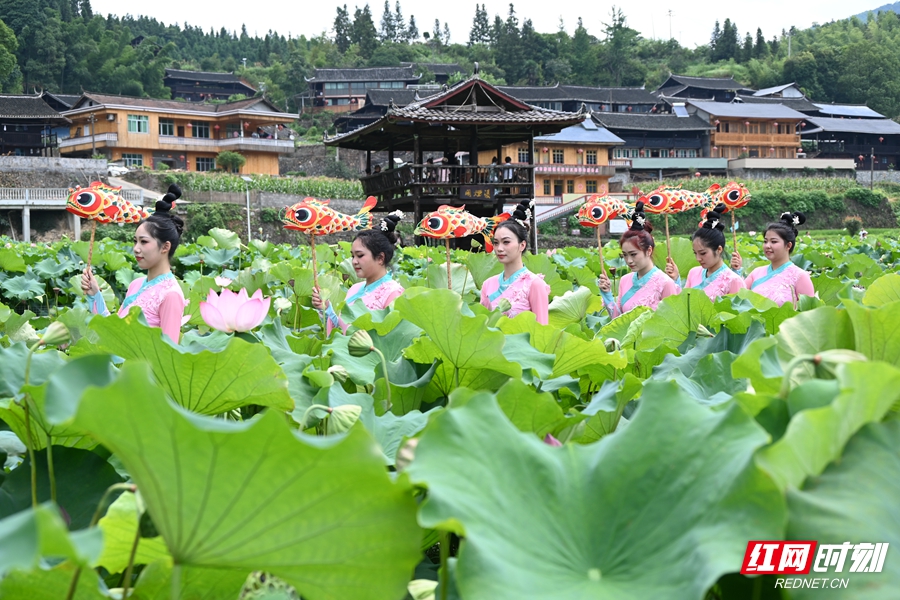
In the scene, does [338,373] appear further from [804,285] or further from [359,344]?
[804,285]

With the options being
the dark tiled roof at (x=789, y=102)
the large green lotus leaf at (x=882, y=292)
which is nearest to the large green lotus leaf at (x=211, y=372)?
the large green lotus leaf at (x=882, y=292)

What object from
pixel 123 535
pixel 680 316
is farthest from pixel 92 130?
pixel 123 535

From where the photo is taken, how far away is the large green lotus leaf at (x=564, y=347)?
1349 mm

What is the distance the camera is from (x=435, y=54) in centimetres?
6638

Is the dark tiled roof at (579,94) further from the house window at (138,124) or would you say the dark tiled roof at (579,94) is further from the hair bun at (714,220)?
the hair bun at (714,220)

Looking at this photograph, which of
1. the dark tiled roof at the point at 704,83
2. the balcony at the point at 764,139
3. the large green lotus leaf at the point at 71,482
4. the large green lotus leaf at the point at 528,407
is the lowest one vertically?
the large green lotus leaf at the point at 71,482

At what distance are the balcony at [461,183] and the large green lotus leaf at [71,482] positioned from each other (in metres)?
13.6

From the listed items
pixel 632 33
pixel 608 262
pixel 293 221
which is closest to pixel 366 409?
pixel 293 221

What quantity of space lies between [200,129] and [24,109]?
7037mm

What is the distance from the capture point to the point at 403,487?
1.97ft

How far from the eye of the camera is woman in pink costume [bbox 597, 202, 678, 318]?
3699 millimetres

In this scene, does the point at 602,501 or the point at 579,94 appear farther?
the point at 579,94

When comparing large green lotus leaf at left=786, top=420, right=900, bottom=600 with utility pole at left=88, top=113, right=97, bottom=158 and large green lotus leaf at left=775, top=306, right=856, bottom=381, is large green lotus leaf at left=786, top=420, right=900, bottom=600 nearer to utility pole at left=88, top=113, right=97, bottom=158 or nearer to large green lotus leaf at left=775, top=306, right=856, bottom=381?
large green lotus leaf at left=775, top=306, right=856, bottom=381

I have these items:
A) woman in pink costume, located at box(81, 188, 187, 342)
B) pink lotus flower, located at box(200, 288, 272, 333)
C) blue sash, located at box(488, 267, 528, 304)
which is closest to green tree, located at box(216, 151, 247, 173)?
blue sash, located at box(488, 267, 528, 304)
